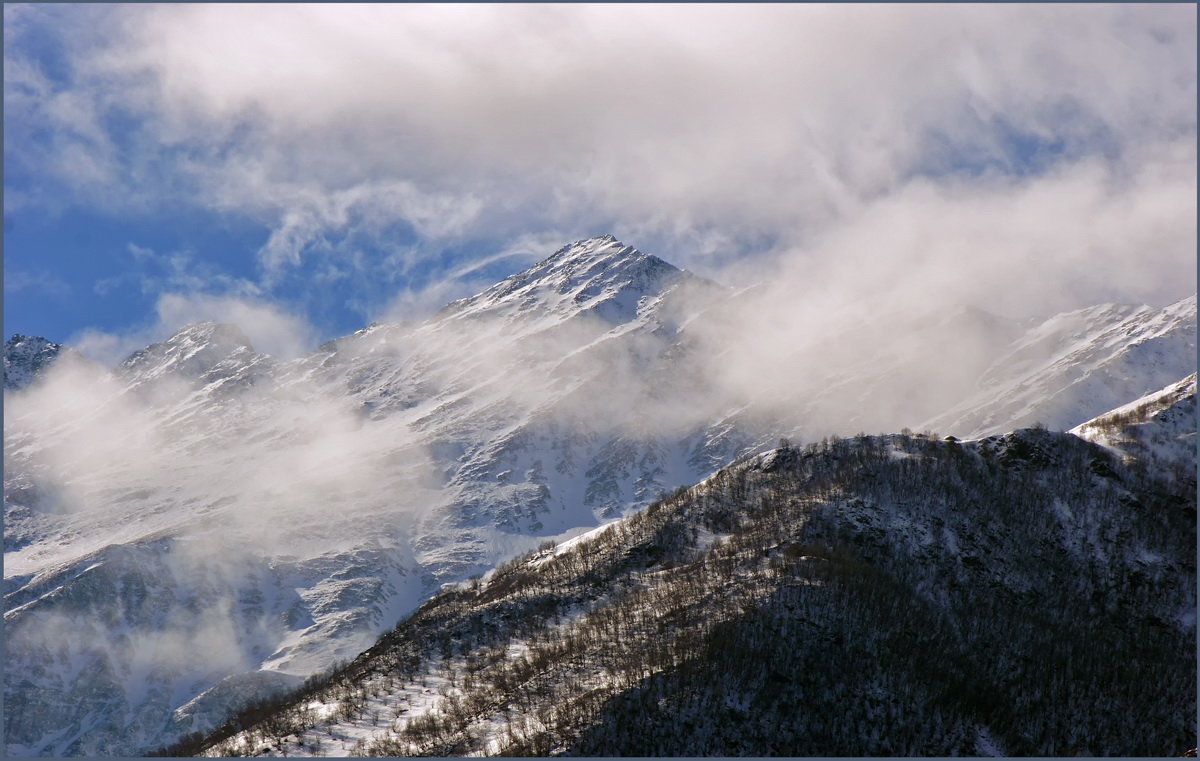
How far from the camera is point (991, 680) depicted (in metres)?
149

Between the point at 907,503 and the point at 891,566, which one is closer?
the point at 891,566

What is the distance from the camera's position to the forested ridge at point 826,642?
5295 inches

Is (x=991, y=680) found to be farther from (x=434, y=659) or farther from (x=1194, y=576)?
(x=434, y=659)

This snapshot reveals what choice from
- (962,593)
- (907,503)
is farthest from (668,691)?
(907,503)

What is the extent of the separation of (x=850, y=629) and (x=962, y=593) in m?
30.8

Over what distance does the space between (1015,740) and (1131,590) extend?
185ft

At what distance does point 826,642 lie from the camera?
14438cm

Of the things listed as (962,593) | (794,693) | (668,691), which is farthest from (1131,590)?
(668,691)

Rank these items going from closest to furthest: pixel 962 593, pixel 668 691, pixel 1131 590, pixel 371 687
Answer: pixel 668 691, pixel 371 687, pixel 962 593, pixel 1131 590

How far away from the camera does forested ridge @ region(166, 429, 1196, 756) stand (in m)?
134

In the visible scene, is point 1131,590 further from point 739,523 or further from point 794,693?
point 794,693

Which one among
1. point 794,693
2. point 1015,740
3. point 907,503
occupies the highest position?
point 907,503

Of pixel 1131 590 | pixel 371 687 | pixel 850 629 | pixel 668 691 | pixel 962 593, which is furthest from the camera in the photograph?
pixel 1131 590

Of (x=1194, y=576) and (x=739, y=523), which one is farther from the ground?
(x=739, y=523)
